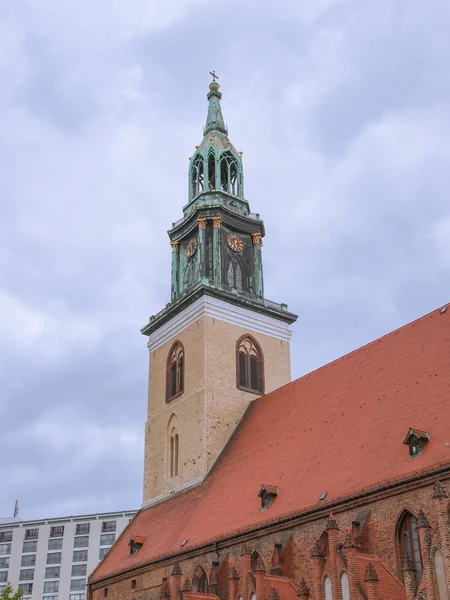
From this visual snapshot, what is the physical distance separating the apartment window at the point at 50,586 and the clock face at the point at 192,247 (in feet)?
169

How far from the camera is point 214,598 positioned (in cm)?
2495

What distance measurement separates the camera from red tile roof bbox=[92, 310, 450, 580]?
22.8 m

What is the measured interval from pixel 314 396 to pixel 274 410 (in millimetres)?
2712

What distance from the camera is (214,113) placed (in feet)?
145

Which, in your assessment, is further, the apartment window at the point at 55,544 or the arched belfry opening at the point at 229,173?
the apartment window at the point at 55,544

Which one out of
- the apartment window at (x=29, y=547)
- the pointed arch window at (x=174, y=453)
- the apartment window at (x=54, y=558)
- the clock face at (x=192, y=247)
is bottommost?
the pointed arch window at (x=174, y=453)

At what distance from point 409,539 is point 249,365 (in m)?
16.2

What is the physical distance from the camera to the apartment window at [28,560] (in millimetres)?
80688

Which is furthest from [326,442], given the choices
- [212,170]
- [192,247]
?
[212,170]

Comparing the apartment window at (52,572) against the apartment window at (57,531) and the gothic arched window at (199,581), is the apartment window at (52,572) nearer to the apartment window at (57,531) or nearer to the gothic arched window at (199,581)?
the apartment window at (57,531)

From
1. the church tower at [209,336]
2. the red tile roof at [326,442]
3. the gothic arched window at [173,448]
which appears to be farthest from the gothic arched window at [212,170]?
the red tile roof at [326,442]

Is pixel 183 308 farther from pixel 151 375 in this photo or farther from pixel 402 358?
pixel 402 358

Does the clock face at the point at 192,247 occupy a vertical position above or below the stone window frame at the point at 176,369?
above

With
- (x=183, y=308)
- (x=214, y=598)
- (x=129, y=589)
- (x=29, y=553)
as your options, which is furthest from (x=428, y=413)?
(x=29, y=553)
